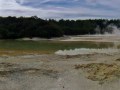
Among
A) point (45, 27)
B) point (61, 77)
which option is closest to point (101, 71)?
point (61, 77)

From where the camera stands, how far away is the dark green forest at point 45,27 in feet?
257

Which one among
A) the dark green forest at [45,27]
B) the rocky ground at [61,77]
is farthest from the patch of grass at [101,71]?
the dark green forest at [45,27]

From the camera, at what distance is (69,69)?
69.6ft

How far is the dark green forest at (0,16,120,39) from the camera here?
7819 centimetres

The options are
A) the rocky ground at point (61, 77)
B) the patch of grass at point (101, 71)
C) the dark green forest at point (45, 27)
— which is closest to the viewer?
the rocky ground at point (61, 77)

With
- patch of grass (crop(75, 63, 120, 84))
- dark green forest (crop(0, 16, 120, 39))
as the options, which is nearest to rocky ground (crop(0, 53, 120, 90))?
patch of grass (crop(75, 63, 120, 84))

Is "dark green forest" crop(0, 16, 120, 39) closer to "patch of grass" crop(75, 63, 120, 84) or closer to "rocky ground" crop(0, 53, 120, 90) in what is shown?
"rocky ground" crop(0, 53, 120, 90)

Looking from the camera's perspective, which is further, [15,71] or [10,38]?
[10,38]

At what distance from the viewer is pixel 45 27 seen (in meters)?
77.9

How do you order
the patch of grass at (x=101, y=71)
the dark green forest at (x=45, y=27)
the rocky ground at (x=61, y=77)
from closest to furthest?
the rocky ground at (x=61, y=77) < the patch of grass at (x=101, y=71) < the dark green forest at (x=45, y=27)

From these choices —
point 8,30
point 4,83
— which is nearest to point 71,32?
point 8,30

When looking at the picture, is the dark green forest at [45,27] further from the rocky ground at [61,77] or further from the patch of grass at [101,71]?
the patch of grass at [101,71]

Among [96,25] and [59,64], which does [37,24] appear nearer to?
[96,25]

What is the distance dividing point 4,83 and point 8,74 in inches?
78.8
